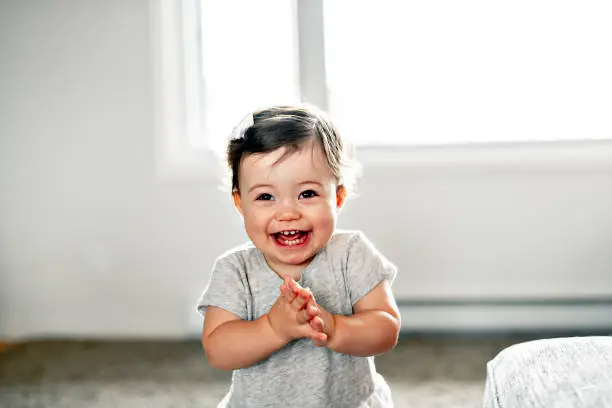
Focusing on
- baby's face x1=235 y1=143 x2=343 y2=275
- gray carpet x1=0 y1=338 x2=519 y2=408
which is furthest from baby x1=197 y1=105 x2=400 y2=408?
gray carpet x1=0 y1=338 x2=519 y2=408

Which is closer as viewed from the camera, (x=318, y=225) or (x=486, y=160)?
(x=318, y=225)

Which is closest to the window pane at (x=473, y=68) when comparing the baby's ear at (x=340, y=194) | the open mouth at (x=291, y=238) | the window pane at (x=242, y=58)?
the window pane at (x=242, y=58)

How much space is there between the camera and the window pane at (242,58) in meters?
2.57

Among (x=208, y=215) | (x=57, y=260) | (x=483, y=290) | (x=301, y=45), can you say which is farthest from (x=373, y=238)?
(x=57, y=260)

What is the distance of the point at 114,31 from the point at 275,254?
5.44ft

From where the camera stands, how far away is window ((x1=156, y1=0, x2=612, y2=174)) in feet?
8.04

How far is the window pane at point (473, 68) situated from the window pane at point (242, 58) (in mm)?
186

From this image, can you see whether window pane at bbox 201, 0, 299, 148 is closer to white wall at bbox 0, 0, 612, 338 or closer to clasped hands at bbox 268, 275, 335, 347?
white wall at bbox 0, 0, 612, 338

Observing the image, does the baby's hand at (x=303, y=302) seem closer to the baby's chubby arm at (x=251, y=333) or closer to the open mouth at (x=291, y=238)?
the baby's chubby arm at (x=251, y=333)

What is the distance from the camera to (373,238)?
94.6 inches

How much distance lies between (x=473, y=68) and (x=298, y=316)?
70.0 inches

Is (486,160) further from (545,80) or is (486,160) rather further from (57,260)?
(57,260)

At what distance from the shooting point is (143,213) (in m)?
2.49

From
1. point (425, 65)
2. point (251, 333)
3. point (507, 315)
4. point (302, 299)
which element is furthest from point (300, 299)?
point (425, 65)
